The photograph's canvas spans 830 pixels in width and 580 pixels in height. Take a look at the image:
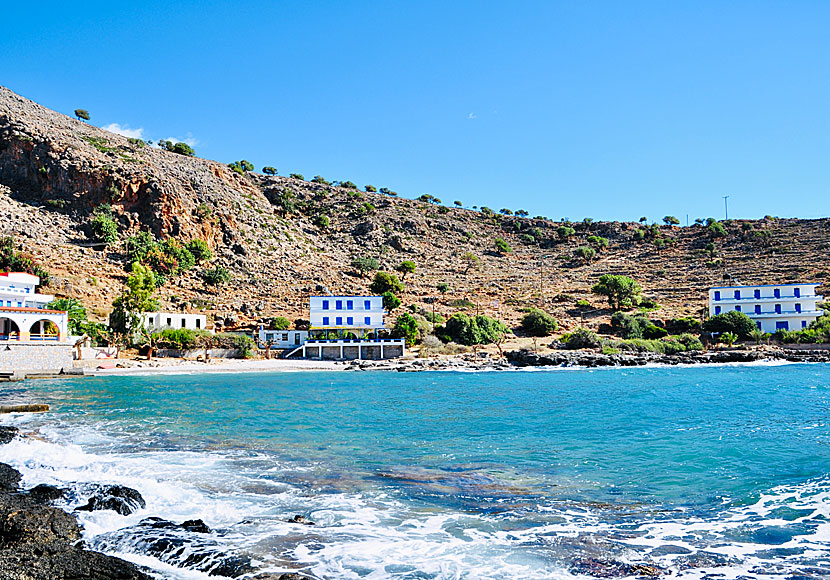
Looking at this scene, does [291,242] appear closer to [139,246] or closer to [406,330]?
[139,246]

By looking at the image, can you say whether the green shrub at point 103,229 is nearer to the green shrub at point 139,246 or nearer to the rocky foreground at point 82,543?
the green shrub at point 139,246

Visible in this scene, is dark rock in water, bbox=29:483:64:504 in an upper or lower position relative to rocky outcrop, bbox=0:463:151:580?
lower

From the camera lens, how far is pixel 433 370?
1817 inches

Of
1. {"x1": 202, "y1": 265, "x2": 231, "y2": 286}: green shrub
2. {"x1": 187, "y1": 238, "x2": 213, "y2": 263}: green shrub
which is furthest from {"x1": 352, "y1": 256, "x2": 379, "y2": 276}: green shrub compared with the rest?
{"x1": 187, "y1": 238, "x2": 213, "y2": 263}: green shrub

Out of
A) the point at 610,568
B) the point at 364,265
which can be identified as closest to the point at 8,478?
the point at 610,568

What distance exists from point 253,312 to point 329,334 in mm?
11004

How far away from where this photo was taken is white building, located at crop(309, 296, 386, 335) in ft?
186

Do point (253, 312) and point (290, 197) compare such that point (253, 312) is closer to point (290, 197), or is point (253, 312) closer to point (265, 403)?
point (265, 403)

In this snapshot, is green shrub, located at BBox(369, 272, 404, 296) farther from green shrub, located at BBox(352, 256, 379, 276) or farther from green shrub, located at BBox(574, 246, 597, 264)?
green shrub, located at BBox(574, 246, 597, 264)

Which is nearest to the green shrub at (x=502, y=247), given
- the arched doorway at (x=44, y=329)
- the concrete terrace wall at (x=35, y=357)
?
the arched doorway at (x=44, y=329)

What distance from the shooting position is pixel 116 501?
942cm

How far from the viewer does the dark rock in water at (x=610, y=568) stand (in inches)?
275

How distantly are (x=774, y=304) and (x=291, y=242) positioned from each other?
61.1 metres

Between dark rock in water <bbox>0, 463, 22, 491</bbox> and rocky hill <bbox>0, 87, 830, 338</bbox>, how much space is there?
45.7 meters
